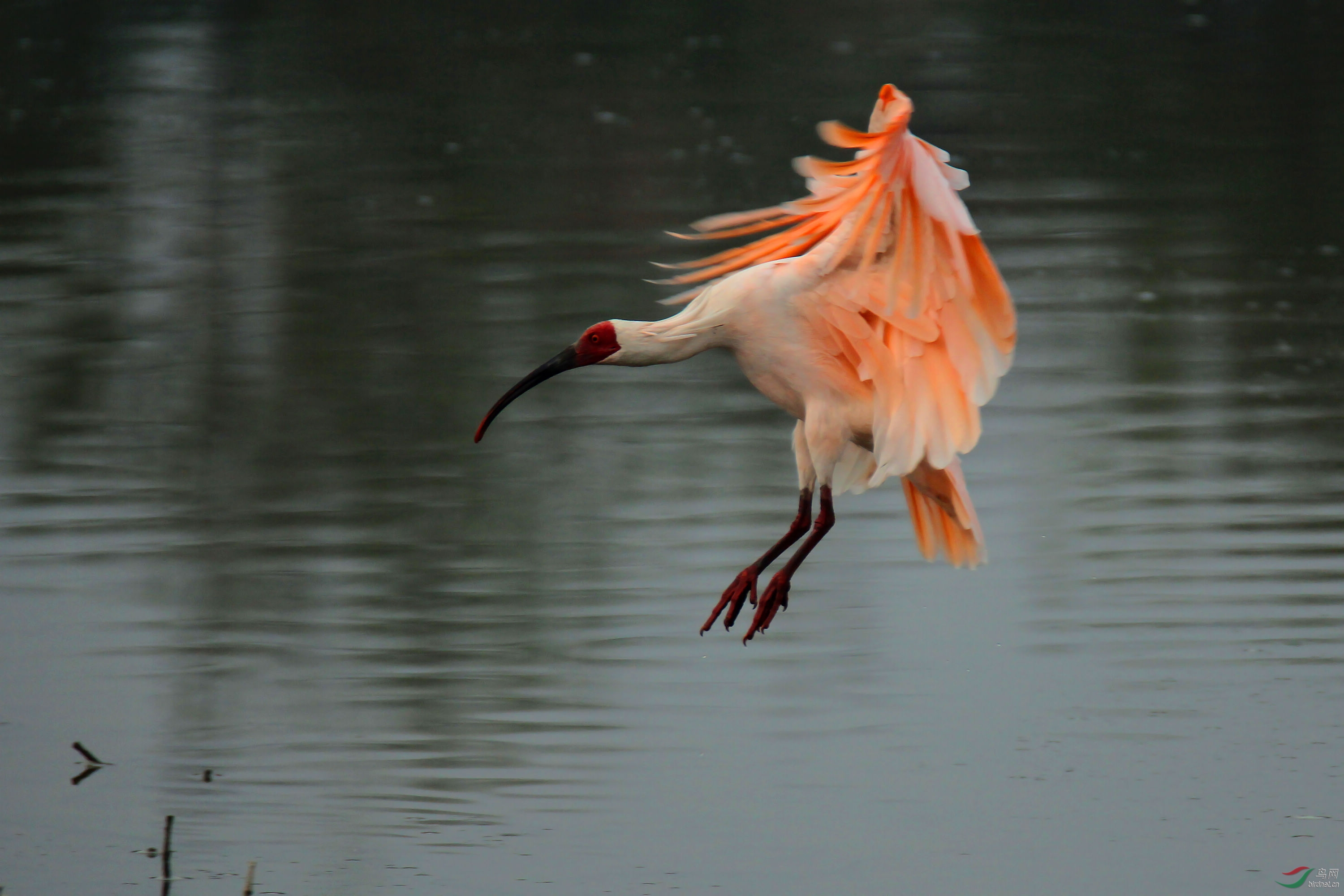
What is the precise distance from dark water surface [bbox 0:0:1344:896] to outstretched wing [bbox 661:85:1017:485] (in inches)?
129

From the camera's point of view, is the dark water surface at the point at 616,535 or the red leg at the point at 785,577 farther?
the dark water surface at the point at 616,535

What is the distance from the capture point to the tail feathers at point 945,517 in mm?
7535

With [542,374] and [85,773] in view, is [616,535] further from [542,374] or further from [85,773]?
[542,374]

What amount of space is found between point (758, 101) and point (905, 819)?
566 inches

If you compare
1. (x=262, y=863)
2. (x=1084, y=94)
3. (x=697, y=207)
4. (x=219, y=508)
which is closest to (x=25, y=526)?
(x=219, y=508)

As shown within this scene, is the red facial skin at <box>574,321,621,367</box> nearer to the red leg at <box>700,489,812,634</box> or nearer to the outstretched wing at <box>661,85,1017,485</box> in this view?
the outstretched wing at <box>661,85,1017,485</box>

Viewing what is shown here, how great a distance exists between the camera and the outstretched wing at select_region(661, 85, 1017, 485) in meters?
6.63

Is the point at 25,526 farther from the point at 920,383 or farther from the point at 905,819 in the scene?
the point at 920,383

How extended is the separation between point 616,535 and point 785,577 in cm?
629

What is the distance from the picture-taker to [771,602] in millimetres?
6785

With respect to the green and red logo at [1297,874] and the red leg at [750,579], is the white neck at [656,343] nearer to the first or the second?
the red leg at [750,579]

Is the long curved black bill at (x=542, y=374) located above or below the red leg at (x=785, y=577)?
above

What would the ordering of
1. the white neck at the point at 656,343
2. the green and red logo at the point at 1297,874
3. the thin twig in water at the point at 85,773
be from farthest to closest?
1. the thin twig in water at the point at 85,773
2. the green and red logo at the point at 1297,874
3. the white neck at the point at 656,343

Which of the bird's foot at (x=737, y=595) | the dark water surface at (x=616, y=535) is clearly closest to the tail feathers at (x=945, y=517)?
the bird's foot at (x=737, y=595)
